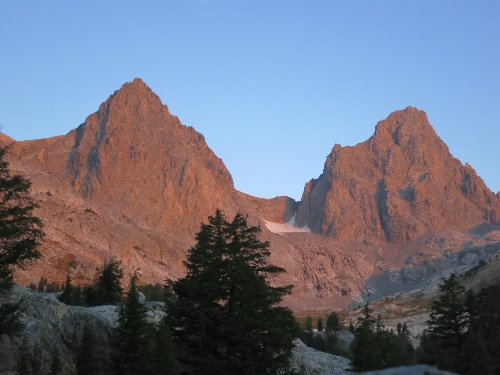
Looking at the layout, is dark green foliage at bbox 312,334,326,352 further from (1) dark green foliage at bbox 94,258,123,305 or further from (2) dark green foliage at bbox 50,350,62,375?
(2) dark green foliage at bbox 50,350,62,375

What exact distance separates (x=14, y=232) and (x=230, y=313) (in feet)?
34.6

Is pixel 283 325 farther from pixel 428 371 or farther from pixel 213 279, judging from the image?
pixel 428 371

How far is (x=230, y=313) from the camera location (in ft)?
99.9

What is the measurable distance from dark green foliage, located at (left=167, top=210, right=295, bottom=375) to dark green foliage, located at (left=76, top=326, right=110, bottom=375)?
1572 centimetres

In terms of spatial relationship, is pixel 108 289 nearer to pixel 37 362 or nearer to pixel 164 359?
pixel 37 362

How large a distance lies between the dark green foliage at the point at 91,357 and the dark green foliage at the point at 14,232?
65.6 ft

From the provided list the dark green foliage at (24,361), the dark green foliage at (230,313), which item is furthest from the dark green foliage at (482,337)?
the dark green foliage at (24,361)

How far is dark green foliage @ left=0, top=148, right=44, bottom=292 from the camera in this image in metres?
27.1

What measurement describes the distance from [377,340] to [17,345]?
121ft

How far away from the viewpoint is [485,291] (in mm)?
59750

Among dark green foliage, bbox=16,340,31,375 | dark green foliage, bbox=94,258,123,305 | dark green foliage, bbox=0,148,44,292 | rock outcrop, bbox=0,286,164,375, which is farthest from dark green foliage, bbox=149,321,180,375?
dark green foliage, bbox=94,258,123,305

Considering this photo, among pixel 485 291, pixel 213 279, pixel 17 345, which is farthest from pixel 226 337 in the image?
pixel 485 291

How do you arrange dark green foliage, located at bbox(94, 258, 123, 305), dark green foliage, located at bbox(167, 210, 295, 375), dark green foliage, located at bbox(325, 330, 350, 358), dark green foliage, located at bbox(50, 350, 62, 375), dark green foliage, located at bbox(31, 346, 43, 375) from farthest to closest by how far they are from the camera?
dark green foliage, located at bbox(325, 330, 350, 358) < dark green foliage, located at bbox(94, 258, 123, 305) < dark green foliage, located at bbox(50, 350, 62, 375) < dark green foliage, located at bbox(31, 346, 43, 375) < dark green foliage, located at bbox(167, 210, 295, 375)

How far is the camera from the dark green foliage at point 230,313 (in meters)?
29.7
